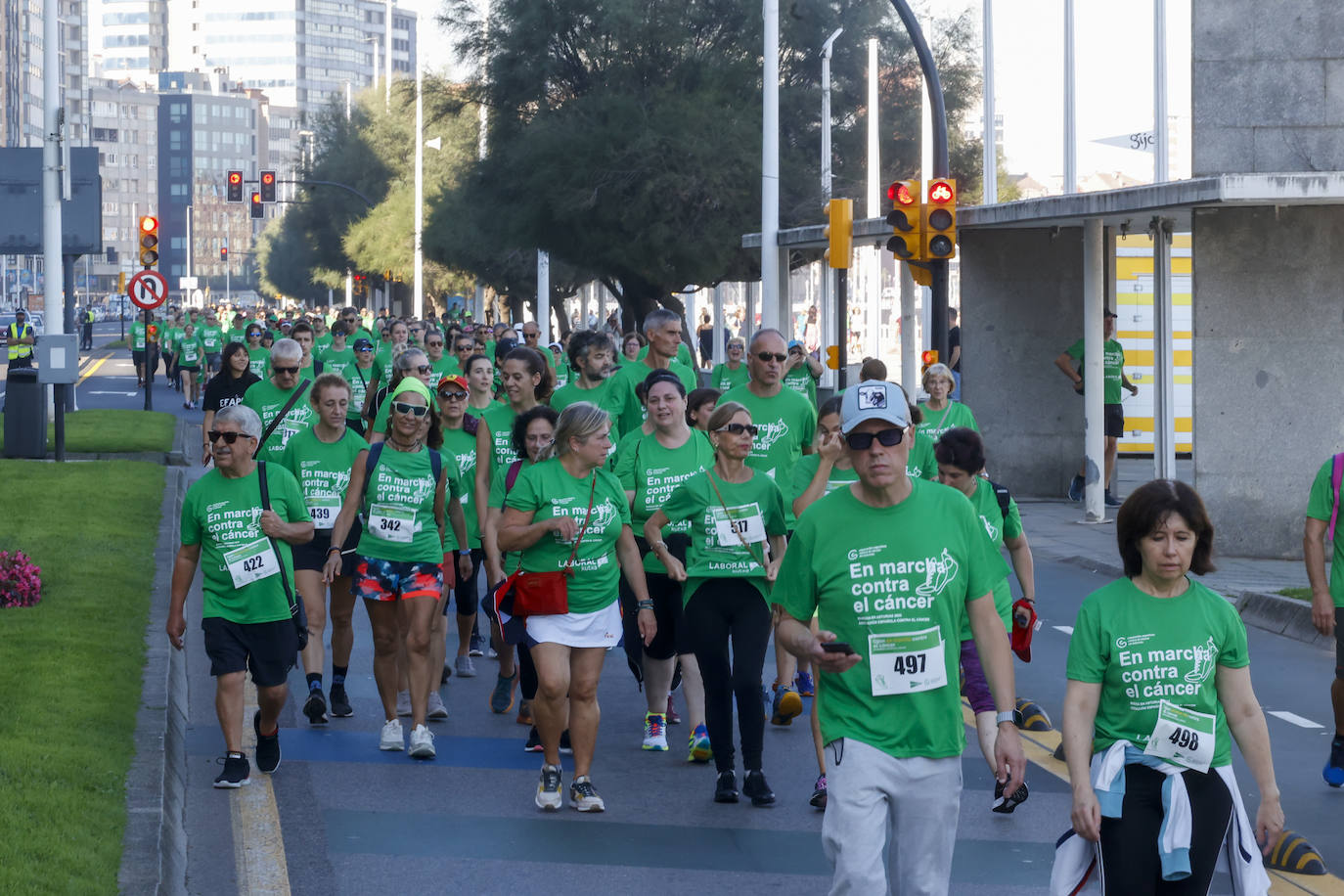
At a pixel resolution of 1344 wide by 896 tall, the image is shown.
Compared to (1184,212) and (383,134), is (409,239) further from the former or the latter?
(1184,212)

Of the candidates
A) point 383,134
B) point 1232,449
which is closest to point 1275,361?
point 1232,449

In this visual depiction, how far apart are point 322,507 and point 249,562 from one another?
155 cm

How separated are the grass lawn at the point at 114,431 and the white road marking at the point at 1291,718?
15.8 m

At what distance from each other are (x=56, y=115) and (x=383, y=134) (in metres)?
50.7

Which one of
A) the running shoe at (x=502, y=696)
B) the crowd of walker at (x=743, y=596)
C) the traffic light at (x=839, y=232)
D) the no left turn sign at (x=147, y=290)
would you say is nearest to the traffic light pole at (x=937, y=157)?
the traffic light at (x=839, y=232)

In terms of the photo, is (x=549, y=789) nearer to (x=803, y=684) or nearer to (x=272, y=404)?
(x=803, y=684)

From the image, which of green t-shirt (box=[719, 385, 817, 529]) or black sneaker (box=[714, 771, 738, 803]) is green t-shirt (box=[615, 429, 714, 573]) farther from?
black sneaker (box=[714, 771, 738, 803])

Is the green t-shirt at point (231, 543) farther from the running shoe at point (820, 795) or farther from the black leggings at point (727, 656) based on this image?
the running shoe at point (820, 795)

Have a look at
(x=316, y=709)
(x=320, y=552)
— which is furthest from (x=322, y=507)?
(x=316, y=709)

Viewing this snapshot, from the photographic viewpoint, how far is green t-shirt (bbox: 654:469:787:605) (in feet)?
25.2

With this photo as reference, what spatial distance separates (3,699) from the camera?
28.5ft

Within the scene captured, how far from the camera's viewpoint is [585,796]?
7500 mm

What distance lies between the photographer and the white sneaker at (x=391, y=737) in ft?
28.3

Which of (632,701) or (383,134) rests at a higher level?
(383,134)
